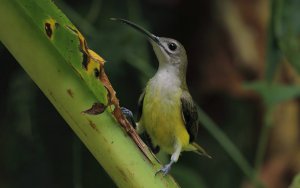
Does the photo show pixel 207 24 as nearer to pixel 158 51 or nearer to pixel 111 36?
pixel 111 36

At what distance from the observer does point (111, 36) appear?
1.97 metres

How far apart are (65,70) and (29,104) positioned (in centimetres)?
129

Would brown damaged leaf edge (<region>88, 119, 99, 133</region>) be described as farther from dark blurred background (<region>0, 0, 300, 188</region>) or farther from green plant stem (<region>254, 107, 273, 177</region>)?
green plant stem (<region>254, 107, 273, 177</region>)

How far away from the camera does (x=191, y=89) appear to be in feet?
8.26

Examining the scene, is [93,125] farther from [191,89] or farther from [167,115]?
[191,89]

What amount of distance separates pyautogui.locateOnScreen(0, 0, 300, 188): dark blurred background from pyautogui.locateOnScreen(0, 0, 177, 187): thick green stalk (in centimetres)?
81

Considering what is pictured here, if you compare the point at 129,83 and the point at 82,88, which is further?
the point at 129,83

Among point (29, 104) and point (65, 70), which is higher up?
point (65, 70)

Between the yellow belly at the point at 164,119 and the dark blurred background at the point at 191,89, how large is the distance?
23 cm

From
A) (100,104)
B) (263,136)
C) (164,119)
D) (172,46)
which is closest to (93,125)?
(100,104)

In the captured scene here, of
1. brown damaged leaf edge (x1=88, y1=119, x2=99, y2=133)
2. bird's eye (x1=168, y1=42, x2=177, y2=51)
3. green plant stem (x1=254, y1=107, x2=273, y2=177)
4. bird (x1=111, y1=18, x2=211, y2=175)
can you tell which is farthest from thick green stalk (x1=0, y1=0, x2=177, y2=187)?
green plant stem (x1=254, y1=107, x2=273, y2=177)

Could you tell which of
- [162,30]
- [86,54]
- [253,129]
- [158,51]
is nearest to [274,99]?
[158,51]

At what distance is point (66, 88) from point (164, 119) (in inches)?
27.2

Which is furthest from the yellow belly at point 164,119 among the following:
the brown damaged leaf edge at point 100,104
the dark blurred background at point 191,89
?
the brown damaged leaf edge at point 100,104
